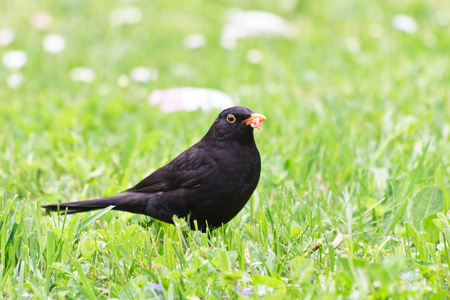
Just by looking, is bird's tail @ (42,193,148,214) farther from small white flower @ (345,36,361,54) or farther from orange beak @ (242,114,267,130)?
small white flower @ (345,36,361,54)

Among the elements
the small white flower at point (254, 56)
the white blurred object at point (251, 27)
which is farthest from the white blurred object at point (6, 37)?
the small white flower at point (254, 56)

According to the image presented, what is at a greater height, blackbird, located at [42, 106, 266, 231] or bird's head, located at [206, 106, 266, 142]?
bird's head, located at [206, 106, 266, 142]

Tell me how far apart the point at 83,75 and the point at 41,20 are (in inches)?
85.2

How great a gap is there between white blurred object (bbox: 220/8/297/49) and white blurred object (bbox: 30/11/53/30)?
8.05 feet

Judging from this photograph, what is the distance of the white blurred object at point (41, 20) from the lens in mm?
8211

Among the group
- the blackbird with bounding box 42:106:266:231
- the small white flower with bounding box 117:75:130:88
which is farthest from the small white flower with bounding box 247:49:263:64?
the blackbird with bounding box 42:106:266:231

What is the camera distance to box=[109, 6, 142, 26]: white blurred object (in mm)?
8564

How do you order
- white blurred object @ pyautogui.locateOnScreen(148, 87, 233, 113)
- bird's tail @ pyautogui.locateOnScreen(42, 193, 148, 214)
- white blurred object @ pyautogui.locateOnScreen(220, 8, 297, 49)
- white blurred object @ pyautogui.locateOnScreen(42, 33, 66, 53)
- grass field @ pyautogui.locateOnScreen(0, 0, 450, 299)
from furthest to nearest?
white blurred object @ pyautogui.locateOnScreen(220, 8, 297, 49) < white blurred object @ pyautogui.locateOnScreen(42, 33, 66, 53) < white blurred object @ pyautogui.locateOnScreen(148, 87, 233, 113) < bird's tail @ pyautogui.locateOnScreen(42, 193, 148, 214) < grass field @ pyautogui.locateOnScreen(0, 0, 450, 299)

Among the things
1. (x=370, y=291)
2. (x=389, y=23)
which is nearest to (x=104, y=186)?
(x=370, y=291)

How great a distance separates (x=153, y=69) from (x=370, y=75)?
256 cm

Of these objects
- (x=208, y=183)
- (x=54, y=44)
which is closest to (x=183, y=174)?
(x=208, y=183)

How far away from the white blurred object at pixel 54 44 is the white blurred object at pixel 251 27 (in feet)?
6.88

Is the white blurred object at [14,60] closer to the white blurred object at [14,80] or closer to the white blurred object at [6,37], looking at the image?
the white blurred object at [14,80]

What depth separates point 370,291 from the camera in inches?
86.4
